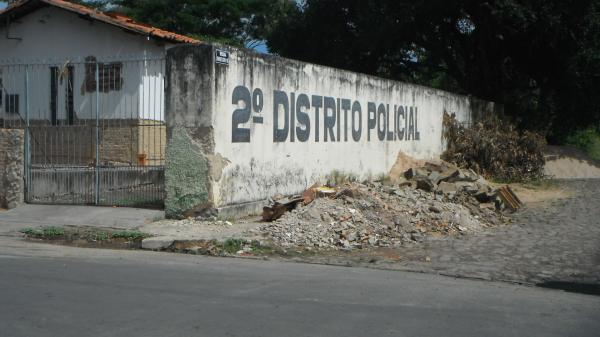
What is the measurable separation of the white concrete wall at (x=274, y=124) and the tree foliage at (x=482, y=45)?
698cm

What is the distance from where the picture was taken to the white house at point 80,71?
15000mm

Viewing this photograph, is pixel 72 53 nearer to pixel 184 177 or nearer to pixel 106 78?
pixel 106 78

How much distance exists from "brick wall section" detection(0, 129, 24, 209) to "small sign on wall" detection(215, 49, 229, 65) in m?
4.58

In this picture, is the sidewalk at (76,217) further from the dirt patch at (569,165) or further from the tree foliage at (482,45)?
the dirt patch at (569,165)

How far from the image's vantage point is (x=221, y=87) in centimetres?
1106

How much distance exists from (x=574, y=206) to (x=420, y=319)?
406 inches

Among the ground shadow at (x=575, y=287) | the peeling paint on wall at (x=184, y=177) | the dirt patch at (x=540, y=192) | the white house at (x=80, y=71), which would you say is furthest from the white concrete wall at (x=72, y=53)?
the ground shadow at (x=575, y=287)

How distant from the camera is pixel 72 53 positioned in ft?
61.5

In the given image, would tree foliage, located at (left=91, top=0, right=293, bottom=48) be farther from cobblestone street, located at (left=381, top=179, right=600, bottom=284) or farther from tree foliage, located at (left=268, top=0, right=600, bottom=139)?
cobblestone street, located at (left=381, top=179, right=600, bottom=284)

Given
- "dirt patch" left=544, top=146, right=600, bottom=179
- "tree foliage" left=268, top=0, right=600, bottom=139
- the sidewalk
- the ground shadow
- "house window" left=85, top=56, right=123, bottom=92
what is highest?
"tree foliage" left=268, top=0, right=600, bottom=139

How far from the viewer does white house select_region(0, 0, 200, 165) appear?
15.0 meters

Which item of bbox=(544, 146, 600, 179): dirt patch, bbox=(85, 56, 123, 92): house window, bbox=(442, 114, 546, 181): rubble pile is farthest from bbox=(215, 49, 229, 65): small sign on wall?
bbox=(544, 146, 600, 179): dirt patch

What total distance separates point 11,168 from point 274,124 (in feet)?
17.0

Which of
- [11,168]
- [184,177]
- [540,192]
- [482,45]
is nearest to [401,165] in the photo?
[540,192]
